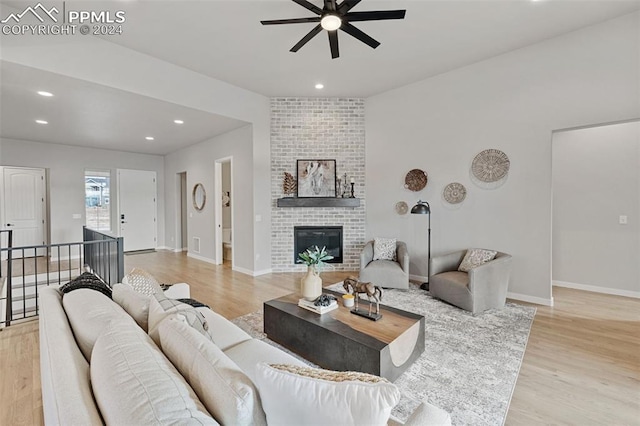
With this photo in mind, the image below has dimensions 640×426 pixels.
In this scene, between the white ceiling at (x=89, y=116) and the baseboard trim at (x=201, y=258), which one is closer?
the white ceiling at (x=89, y=116)

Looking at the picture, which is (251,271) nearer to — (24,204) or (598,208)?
(598,208)

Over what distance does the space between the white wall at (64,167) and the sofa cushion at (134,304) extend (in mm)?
6930

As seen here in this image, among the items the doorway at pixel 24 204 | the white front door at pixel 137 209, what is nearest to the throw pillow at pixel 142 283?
the white front door at pixel 137 209

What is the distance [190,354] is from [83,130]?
6.58 meters

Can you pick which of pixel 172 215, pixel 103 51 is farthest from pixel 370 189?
pixel 172 215

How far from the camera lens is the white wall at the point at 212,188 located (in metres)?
5.20

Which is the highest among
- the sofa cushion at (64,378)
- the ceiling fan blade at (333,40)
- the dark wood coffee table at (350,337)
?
the ceiling fan blade at (333,40)

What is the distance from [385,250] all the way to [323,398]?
3837 mm

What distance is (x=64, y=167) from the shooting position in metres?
6.70

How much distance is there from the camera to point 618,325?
296 centimetres

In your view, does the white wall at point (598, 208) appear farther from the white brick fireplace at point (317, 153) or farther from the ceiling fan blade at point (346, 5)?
the ceiling fan blade at point (346, 5)

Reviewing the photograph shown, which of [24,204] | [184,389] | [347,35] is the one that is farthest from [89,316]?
[24,204]

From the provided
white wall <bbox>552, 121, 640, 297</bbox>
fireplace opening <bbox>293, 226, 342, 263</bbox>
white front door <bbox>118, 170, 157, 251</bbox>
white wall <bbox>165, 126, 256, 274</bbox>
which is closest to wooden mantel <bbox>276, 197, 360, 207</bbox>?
fireplace opening <bbox>293, 226, 342, 263</bbox>

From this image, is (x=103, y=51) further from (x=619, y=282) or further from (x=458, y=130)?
(x=619, y=282)
